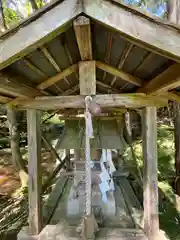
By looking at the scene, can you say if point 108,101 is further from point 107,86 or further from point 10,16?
point 10,16

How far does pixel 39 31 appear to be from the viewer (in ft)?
4.42

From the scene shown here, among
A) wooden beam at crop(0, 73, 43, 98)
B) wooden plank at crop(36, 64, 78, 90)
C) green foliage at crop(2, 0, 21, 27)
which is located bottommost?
wooden beam at crop(0, 73, 43, 98)

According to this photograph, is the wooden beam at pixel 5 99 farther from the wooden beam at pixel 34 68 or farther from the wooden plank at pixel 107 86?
Result: the wooden plank at pixel 107 86

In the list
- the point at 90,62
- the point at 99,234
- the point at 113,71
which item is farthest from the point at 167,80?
the point at 99,234

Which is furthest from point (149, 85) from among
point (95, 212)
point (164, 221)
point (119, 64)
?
point (164, 221)

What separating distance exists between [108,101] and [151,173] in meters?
0.91

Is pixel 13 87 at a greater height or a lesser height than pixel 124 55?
lesser

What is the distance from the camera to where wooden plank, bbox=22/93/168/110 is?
7.25 ft

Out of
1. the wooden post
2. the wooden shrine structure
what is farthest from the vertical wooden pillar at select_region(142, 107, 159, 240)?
the wooden post

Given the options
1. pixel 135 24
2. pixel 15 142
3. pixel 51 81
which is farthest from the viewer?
pixel 15 142

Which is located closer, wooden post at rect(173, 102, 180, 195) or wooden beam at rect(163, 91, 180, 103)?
wooden beam at rect(163, 91, 180, 103)

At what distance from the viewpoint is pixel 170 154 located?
312 inches

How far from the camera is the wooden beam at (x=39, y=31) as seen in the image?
4.25ft

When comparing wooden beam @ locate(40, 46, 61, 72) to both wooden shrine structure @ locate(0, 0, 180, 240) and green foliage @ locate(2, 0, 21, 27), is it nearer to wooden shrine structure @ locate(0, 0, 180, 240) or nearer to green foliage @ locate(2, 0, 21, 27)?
wooden shrine structure @ locate(0, 0, 180, 240)
